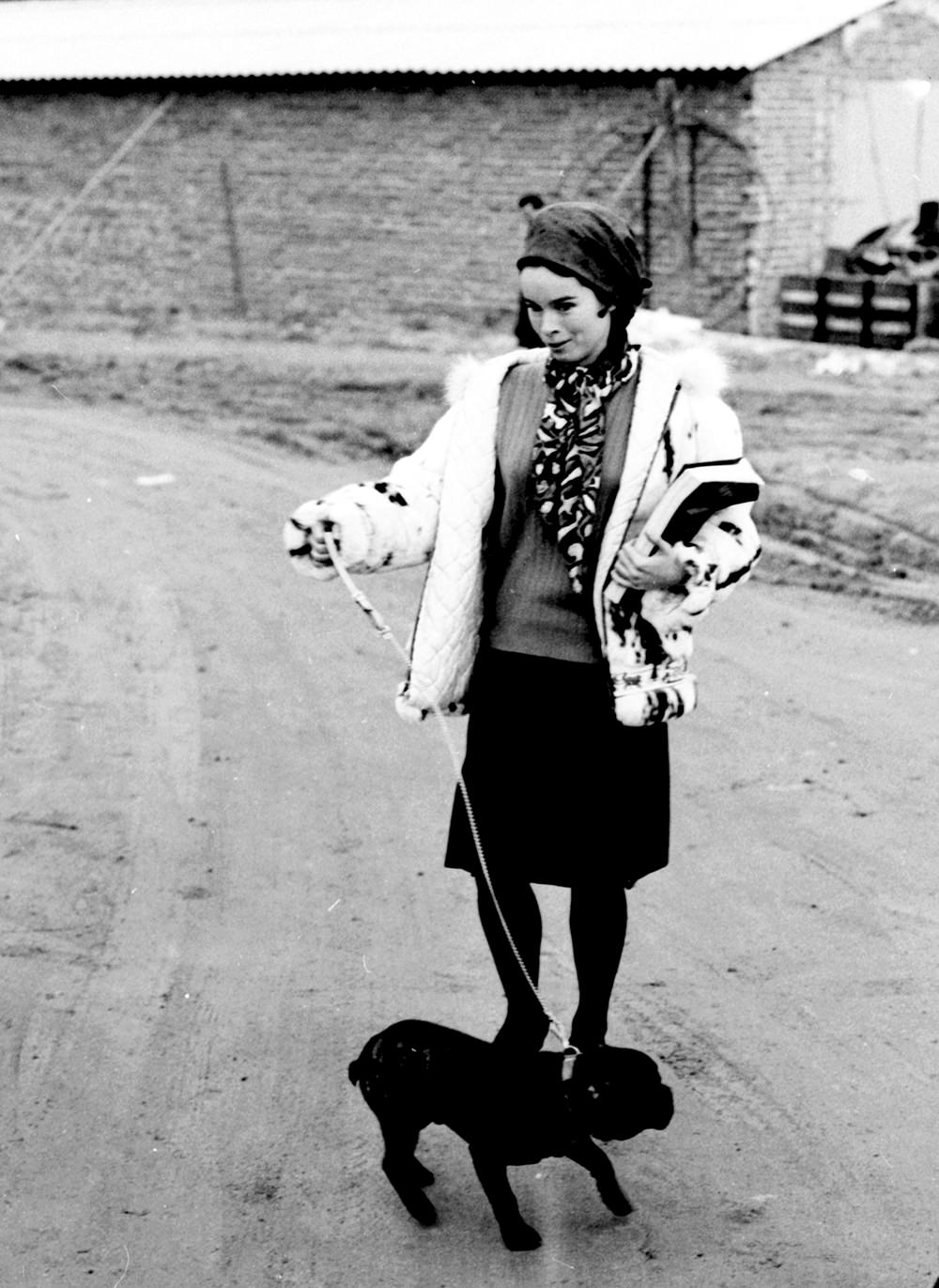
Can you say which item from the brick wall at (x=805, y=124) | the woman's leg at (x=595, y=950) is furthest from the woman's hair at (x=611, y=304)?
the brick wall at (x=805, y=124)

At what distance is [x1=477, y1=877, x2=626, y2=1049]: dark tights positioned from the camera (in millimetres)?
3629

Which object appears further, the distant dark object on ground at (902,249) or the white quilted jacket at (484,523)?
the distant dark object on ground at (902,249)

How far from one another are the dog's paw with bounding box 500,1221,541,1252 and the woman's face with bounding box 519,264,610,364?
1.68 m

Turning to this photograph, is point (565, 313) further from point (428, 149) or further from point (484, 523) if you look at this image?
point (428, 149)

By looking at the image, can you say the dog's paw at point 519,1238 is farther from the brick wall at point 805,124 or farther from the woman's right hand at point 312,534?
the brick wall at point 805,124

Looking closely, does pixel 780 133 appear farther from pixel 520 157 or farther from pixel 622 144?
pixel 520 157

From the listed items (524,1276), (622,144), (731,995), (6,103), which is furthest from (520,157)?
(524,1276)

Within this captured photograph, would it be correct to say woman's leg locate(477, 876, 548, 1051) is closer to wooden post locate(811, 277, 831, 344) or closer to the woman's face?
the woman's face

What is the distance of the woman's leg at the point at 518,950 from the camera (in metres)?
3.62

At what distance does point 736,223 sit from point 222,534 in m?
9.71

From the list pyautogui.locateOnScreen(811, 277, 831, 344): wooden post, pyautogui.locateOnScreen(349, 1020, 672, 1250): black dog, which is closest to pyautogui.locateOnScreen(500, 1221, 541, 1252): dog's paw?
pyautogui.locateOnScreen(349, 1020, 672, 1250): black dog

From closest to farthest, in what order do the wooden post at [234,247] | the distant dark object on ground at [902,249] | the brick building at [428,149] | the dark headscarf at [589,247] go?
1. the dark headscarf at [589,247]
2. the distant dark object on ground at [902,249]
3. the brick building at [428,149]
4. the wooden post at [234,247]

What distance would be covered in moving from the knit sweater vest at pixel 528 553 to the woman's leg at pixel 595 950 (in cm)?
51

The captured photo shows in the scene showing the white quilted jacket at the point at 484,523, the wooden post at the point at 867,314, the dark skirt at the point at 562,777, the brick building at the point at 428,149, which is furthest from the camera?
the brick building at the point at 428,149
